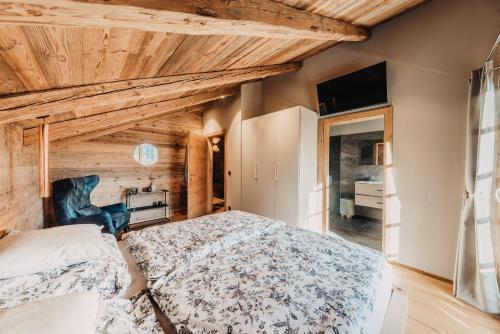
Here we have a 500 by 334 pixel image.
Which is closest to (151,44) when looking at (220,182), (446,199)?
(446,199)

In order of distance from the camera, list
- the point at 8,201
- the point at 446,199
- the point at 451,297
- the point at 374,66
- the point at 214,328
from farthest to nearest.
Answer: the point at 374,66 < the point at 446,199 < the point at 451,297 < the point at 8,201 < the point at 214,328

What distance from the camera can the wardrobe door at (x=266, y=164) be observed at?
3.48 m

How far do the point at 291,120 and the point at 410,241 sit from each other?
220cm

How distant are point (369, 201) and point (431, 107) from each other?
2195mm

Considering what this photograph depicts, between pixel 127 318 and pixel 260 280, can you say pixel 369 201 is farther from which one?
pixel 127 318

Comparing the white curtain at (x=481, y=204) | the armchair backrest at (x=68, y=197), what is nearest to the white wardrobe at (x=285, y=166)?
the white curtain at (x=481, y=204)

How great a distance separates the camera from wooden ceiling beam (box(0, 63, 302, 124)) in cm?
142

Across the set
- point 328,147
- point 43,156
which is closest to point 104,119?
point 43,156

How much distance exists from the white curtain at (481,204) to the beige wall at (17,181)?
13.1 feet

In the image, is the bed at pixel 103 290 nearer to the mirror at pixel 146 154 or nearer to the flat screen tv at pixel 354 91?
the flat screen tv at pixel 354 91

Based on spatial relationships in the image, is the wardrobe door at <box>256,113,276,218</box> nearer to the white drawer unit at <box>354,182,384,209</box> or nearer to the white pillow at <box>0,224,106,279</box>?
the white drawer unit at <box>354,182,384,209</box>

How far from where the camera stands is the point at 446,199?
222cm

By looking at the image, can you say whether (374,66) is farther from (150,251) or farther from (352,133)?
(150,251)

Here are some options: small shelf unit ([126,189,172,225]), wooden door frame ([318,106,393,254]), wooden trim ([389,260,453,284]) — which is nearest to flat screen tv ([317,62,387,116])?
wooden door frame ([318,106,393,254])
